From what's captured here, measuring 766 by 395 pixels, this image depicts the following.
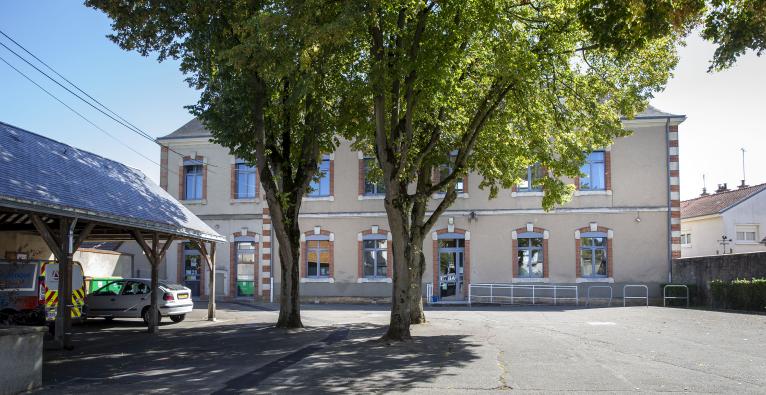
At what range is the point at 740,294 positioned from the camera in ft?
73.0

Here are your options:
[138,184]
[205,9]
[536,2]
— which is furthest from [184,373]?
[536,2]

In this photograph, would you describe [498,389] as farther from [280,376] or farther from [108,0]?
[108,0]

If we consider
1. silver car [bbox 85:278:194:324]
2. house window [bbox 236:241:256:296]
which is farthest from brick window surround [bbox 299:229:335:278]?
silver car [bbox 85:278:194:324]

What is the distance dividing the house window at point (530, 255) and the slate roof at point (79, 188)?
48.3ft

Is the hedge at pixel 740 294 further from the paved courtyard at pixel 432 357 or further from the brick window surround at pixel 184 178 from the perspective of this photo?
the brick window surround at pixel 184 178

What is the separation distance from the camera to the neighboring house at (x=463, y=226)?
95.9ft

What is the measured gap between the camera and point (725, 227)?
40.1m

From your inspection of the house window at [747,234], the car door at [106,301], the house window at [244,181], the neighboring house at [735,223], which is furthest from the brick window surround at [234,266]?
the house window at [747,234]

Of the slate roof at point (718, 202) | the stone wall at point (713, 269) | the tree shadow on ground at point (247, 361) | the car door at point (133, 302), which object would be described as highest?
the slate roof at point (718, 202)

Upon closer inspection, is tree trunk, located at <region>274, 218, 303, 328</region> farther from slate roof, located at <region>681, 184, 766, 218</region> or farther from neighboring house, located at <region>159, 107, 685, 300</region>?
slate roof, located at <region>681, 184, 766, 218</region>

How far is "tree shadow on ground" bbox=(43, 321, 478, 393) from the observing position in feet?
33.5

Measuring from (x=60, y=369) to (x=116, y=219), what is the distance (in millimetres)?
3953

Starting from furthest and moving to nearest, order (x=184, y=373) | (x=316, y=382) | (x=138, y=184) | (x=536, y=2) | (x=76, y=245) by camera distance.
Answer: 1. (x=138, y=184)
2. (x=536, y=2)
3. (x=76, y=245)
4. (x=184, y=373)
5. (x=316, y=382)

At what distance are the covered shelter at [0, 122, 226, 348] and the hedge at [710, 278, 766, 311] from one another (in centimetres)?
1686
